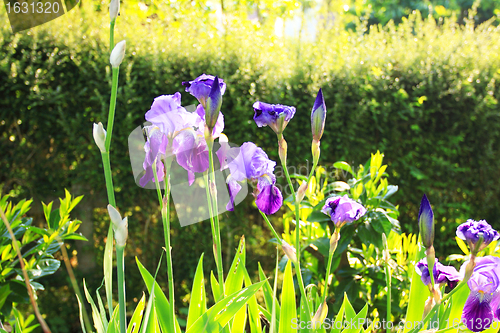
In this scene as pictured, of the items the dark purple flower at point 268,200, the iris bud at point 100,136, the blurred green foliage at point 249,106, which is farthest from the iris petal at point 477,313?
the blurred green foliage at point 249,106

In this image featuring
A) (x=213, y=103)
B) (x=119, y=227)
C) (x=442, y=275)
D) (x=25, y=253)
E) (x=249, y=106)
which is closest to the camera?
(x=119, y=227)

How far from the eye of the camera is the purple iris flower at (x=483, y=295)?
77 cm

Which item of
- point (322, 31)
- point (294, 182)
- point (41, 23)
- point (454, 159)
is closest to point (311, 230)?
point (294, 182)

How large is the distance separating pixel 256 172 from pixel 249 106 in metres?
1.89

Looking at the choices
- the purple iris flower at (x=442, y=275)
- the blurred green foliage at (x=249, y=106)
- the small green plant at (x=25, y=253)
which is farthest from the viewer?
the blurred green foliage at (x=249, y=106)

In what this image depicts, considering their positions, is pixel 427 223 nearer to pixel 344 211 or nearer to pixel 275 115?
pixel 344 211

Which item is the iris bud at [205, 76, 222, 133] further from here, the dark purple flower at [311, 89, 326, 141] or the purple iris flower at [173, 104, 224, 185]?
the dark purple flower at [311, 89, 326, 141]

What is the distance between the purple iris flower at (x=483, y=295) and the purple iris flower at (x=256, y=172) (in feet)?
1.48

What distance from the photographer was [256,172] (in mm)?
901

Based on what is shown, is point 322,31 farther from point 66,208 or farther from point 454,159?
point 66,208

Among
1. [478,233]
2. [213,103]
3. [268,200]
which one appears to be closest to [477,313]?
[478,233]

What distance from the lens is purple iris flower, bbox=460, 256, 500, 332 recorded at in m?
0.77

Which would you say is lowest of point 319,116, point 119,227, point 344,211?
point 344,211

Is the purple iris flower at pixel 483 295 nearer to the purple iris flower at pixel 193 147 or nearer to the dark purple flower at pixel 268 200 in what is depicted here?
the dark purple flower at pixel 268 200
